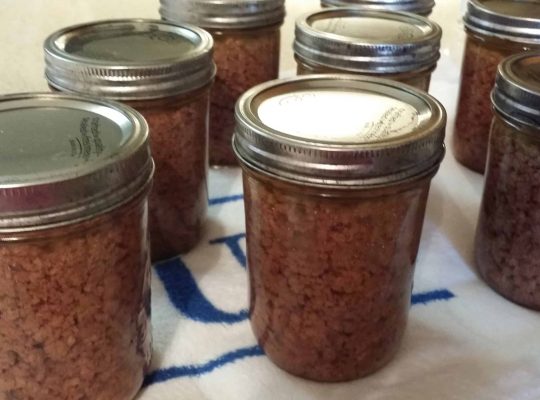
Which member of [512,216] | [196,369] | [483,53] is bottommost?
[196,369]

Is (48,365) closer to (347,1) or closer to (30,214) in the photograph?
(30,214)

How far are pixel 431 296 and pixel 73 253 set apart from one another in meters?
0.41

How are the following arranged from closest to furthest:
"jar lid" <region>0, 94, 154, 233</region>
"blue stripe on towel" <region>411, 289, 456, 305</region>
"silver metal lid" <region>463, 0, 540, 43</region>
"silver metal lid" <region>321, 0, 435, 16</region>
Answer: "jar lid" <region>0, 94, 154, 233</region> → "blue stripe on towel" <region>411, 289, 456, 305</region> → "silver metal lid" <region>463, 0, 540, 43</region> → "silver metal lid" <region>321, 0, 435, 16</region>

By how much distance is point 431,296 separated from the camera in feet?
2.48

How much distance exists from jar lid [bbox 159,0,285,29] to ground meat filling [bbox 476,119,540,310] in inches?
13.3

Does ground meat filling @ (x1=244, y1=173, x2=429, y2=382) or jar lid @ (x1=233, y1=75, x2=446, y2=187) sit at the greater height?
jar lid @ (x1=233, y1=75, x2=446, y2=187)

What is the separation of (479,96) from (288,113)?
0.45 m

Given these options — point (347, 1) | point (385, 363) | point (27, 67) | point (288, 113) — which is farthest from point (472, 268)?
point (27, 67)

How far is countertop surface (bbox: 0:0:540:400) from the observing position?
63 centimetres

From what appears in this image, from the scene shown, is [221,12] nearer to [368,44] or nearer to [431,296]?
[368,44]

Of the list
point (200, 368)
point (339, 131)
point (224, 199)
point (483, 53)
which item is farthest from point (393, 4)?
point (200, 368)

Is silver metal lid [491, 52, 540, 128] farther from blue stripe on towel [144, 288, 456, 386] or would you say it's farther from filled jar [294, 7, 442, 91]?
blue stripe on towel [144, 288, 456, 386]

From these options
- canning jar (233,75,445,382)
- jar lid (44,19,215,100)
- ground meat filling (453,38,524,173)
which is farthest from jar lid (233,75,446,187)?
ground meat filling (453,38,524,173)

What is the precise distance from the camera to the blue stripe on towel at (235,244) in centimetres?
80
